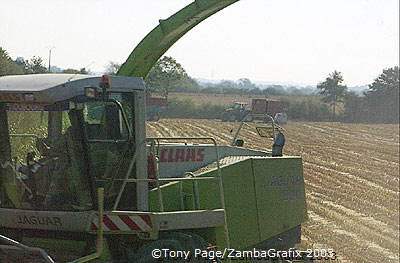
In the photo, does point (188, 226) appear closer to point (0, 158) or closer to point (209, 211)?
point (209, 211)

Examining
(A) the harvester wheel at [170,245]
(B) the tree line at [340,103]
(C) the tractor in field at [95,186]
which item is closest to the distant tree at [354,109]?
(B) the tree line at [340,103]

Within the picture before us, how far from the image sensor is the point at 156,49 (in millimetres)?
6840

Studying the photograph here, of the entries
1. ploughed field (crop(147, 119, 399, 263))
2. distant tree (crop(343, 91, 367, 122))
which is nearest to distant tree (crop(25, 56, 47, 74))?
ploughed field (crop(147, 119, 399, 263))

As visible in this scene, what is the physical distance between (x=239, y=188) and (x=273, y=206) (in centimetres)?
51

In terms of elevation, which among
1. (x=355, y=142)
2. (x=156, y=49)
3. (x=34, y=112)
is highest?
(x=156, y=49)

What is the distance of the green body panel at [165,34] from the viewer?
6617mm

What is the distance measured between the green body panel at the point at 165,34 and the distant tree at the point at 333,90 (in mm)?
43728

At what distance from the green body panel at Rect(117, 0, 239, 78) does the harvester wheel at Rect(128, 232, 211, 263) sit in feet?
7.76

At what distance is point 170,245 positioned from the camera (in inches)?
194

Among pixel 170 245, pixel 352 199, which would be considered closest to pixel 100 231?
pixel 170 245

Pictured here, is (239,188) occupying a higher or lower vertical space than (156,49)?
lower

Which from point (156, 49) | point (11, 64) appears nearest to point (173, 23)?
point (156, 49)

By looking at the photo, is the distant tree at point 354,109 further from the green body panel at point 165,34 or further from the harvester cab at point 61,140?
the harvester cab at point 61,140

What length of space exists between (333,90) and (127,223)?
4720cm
